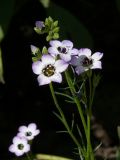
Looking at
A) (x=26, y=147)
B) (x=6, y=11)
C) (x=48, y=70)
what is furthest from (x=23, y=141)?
(x=6, y=11)

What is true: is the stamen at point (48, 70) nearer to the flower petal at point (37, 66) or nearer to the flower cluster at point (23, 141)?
the flower petal at point (37, 66)

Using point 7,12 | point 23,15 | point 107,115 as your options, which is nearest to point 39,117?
point 107,115

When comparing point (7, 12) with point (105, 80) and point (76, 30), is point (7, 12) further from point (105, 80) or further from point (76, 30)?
point (105, 80)

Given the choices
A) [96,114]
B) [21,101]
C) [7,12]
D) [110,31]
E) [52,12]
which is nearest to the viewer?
[7,12]

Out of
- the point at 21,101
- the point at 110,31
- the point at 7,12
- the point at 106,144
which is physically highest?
the point at 7,12

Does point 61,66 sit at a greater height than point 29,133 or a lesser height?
greater

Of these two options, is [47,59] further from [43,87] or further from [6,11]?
[43,87]

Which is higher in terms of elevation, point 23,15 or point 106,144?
point 23,15
